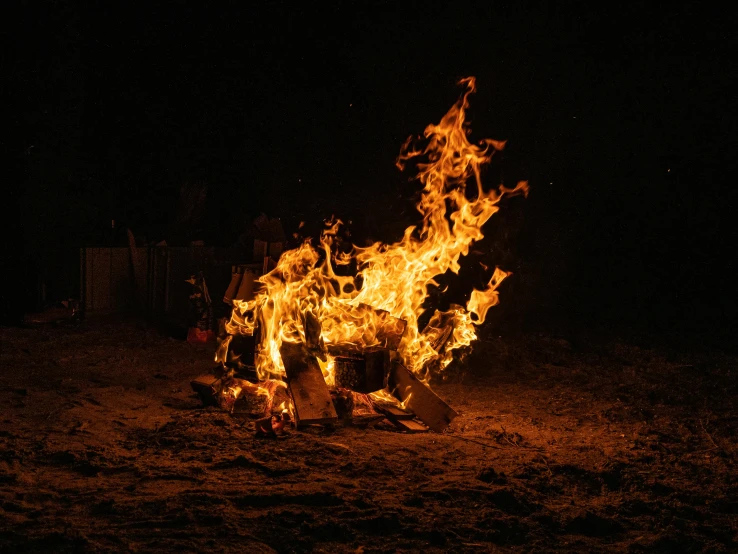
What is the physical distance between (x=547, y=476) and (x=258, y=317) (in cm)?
385

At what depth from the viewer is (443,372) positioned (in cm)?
913

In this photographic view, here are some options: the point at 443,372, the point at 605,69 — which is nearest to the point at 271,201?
the point at 605,69

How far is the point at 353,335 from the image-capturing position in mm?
7730

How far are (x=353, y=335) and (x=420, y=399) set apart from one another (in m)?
1.29

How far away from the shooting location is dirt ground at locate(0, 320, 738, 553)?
4059 millimetres

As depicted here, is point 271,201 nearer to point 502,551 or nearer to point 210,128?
point 210,128

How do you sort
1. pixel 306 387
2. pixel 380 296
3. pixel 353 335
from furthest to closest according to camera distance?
1. pixel 380 296
2. pixel 353 335
3. pixel 306 387

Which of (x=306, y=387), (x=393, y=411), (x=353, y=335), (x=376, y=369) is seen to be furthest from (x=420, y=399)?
(x=353, y=335)

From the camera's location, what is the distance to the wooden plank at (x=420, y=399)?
6.57 m

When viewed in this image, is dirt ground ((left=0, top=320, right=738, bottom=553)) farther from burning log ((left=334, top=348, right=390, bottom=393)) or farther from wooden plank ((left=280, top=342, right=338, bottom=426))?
burning log ((left=334, top=348, right=390, bottom=393))

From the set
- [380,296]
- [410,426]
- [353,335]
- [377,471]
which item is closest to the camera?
[377,471]

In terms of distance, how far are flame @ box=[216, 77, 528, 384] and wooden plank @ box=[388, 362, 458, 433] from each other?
58 cm

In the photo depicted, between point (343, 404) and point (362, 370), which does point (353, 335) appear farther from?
point (343, 404)

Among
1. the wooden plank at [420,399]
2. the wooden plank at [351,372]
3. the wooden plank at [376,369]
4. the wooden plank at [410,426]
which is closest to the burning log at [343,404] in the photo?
the wooden plank at [351,372]
